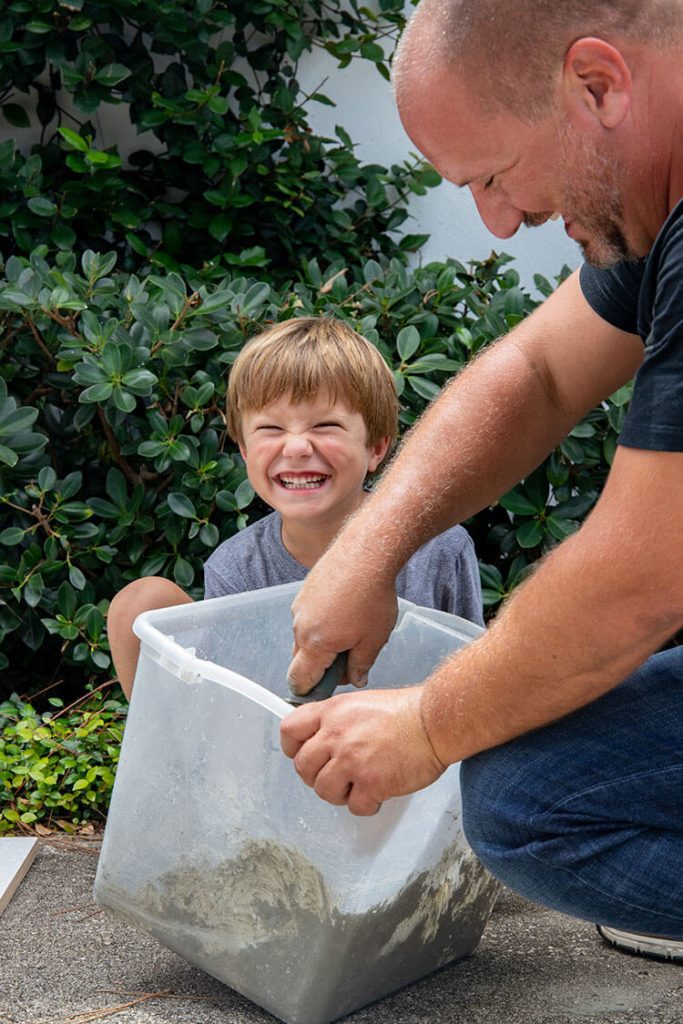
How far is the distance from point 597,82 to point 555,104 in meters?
0.05

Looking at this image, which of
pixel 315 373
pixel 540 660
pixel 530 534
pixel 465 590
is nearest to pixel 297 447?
pixel 315 373

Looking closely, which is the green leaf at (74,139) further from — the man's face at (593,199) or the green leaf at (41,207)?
the man's face at (593,199)

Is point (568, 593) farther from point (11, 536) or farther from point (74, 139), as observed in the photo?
point (74, 139)

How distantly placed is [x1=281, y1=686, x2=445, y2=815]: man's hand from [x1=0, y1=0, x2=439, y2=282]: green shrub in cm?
191

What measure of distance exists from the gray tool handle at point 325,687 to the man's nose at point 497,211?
1.88ft

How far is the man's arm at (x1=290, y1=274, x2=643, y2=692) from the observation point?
162cm

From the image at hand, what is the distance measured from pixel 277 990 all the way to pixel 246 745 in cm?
35

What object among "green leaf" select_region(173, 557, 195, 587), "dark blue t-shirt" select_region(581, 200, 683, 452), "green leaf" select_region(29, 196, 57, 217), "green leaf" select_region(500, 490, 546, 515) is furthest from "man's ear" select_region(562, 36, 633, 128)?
"green leaf" select_region(29, 196, 57, 217)

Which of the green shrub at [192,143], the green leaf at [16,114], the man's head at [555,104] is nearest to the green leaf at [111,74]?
the green shrub at [192,143]

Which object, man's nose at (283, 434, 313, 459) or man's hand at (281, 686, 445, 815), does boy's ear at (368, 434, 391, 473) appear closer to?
man's nose at (283, 434, 313, 459)

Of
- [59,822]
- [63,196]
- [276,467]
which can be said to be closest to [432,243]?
[63,196]

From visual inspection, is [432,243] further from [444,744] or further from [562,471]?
[444,744]

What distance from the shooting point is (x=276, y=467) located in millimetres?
2207

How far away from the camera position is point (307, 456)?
2.18 meters
